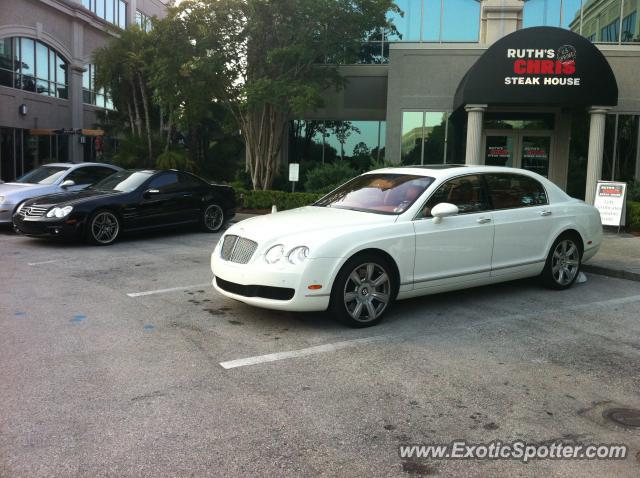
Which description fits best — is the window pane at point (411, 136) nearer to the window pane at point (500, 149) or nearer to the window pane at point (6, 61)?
the window pane at point (500, 149)

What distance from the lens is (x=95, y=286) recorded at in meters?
7.62

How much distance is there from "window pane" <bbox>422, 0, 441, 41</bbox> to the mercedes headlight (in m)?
13.6

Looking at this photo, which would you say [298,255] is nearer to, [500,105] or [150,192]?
[150,192]

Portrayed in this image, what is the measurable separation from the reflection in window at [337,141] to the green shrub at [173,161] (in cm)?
377

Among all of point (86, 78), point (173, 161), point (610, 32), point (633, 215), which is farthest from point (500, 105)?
point (86, 78)

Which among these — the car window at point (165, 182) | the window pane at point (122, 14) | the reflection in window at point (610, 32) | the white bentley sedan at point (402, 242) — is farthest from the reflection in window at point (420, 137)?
the window pane at point (122, 14)

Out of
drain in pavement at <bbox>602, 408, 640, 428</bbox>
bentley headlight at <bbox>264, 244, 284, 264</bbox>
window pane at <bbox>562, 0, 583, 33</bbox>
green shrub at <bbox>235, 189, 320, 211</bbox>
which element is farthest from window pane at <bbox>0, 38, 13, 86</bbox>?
drain in pavement at <bbox>602, 408, 640, 428</bbox>

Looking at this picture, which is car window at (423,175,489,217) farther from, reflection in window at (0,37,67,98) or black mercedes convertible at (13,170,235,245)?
reflection in window at (0,37,67,98)

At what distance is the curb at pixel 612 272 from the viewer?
846 cm

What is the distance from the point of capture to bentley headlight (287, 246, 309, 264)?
219 inches

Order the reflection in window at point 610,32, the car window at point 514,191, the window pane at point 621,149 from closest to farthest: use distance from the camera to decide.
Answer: the car window at point 514,191 < the window pane at point 621,149 < the reflection in window at point 610,32

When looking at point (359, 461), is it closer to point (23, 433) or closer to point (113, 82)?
point (23, 433)

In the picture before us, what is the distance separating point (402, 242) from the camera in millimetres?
6020

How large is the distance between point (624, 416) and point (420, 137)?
50.4 ft
